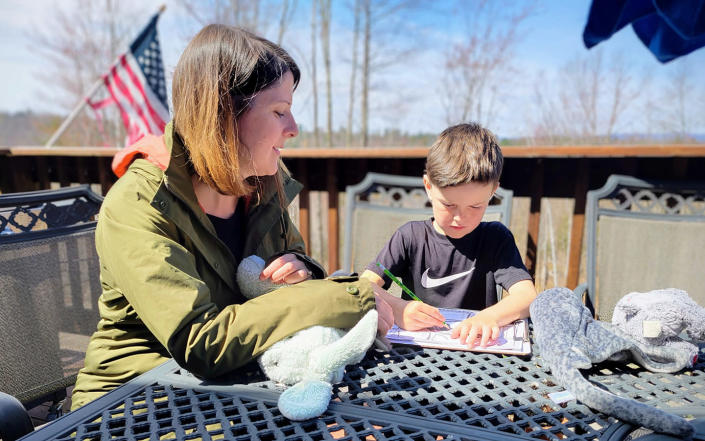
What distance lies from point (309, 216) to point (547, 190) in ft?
5.27

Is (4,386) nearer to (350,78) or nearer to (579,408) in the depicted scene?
(579,408)

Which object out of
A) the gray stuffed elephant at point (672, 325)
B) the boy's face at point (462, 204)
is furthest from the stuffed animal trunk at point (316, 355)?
the boy's face at point (462, 204)

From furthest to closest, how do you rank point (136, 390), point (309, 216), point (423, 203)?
point (309, 216) < point (423, 203) < point (136, 390)

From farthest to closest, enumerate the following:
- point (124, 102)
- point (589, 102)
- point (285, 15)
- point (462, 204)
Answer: point (285, 15), point (589, 102), point (124, 102), point (462, 204)

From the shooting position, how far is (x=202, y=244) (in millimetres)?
1204

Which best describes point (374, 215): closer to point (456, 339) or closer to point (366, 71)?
point (456, 339)

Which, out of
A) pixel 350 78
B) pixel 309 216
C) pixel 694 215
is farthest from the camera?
pixel 350 78

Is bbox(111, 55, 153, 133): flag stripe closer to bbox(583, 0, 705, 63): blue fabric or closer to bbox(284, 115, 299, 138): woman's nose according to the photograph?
bbox(583, 0, 705, 63): blue fabric

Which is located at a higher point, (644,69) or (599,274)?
(644,69)

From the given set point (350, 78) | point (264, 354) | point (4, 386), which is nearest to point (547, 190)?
point (264, 354)

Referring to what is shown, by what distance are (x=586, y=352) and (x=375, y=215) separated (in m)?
1.44

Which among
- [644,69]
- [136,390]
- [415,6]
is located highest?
[415,6]

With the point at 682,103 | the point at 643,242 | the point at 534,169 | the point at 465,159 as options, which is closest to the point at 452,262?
the point at 465,159

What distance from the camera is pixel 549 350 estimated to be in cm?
104
